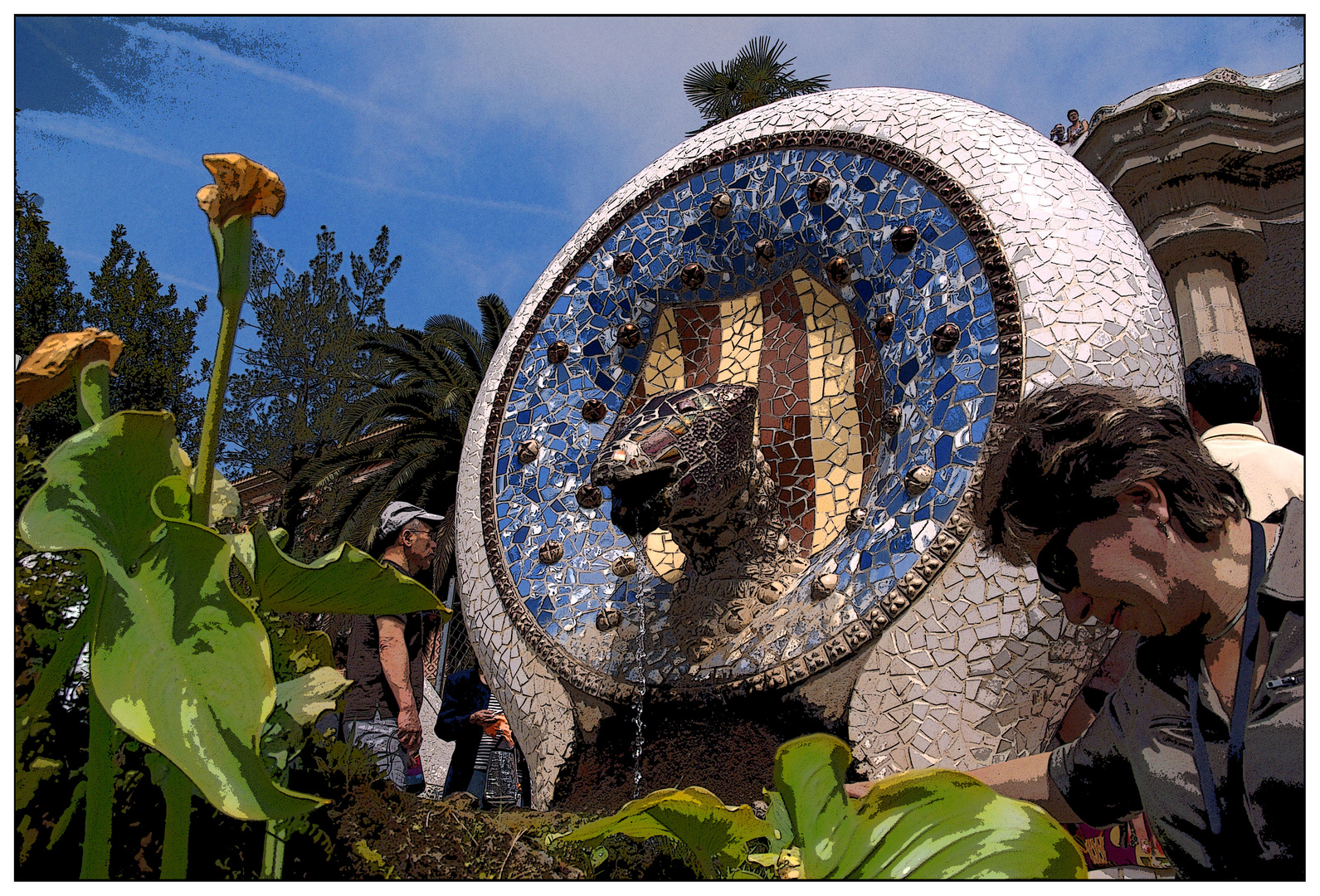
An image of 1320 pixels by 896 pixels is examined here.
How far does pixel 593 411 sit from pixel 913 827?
9.10 feet

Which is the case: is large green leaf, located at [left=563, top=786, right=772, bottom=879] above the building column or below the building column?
below

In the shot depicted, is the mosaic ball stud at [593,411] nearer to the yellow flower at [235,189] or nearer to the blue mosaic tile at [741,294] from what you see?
the blue mosaic tile at [741,294]

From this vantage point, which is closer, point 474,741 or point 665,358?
point 665,358

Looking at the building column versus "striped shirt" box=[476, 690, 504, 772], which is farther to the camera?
the building column

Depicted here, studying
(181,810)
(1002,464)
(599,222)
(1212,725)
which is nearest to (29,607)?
(181,810)

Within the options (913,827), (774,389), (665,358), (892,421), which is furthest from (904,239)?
(913,827)

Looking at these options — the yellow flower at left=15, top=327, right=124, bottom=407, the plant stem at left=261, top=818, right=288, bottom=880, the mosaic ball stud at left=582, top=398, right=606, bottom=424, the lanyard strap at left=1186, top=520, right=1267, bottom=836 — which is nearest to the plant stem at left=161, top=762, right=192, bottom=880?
the plant stem at left=261, top=818, right=288, bottom=880

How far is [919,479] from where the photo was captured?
11.6 ft

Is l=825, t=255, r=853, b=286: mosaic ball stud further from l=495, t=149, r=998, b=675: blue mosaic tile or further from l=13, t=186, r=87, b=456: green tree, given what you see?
l=13, t=186, r=87, b=456: green tree

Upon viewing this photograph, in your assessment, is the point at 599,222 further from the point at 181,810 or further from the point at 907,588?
the point at 181,810

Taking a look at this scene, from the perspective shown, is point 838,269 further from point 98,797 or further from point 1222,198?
point 1222,198

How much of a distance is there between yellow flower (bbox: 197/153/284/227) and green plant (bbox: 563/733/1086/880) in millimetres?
1714

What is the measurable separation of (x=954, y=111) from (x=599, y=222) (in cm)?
166

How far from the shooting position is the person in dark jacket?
5121 mm
